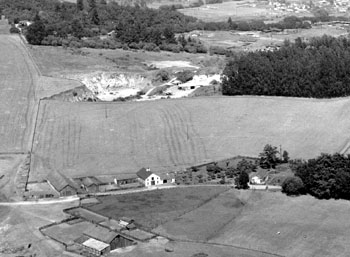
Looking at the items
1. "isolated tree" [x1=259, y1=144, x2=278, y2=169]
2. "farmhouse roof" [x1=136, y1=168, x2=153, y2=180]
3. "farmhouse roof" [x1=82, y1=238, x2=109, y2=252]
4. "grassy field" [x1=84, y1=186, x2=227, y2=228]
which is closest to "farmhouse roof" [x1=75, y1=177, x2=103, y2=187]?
"grassy field" [x1=84, y1=186, x2=227, y2=228]

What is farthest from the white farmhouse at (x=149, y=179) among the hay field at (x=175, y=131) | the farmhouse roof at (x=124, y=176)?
the hay field at (x=175, y=131)

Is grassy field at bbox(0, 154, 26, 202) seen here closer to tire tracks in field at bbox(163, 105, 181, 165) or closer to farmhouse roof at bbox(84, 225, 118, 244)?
farmhouse roof at bbox(84, 225, 118, 244)

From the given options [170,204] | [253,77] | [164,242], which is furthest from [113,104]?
[164,242]

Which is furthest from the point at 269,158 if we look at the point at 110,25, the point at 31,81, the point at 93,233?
the point at 110,25

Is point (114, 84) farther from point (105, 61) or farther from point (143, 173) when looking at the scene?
point (143, 173)

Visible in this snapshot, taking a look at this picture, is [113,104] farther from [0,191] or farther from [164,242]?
[164,242]

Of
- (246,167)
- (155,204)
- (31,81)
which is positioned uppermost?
(31,81)

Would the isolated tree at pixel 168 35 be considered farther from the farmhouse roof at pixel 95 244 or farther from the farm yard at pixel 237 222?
the farmhouse roof at pixel 95 244

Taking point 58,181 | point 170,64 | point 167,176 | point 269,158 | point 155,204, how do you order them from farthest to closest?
point 170,64 → point 269,158 → point 167,176 → point 58,181 → point 155,204
